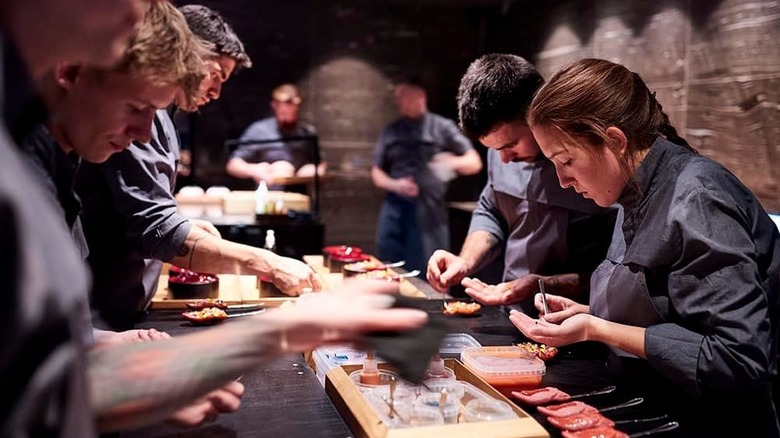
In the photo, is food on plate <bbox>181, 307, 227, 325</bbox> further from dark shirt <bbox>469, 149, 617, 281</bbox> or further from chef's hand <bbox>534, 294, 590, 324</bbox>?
dark shirt <bbox>469, 149, 617, 281</bbox>

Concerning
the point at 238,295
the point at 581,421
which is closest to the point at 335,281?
the point at 238,295

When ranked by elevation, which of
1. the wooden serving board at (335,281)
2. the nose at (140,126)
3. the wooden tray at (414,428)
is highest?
the nose at (140,126)

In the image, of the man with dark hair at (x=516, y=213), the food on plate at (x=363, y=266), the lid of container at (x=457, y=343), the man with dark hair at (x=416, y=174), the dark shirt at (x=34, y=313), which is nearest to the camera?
the dark shirt at (x=34, y=313)

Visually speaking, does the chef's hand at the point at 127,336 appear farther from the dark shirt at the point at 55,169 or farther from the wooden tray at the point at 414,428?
the wooden tray at the point at 414,428

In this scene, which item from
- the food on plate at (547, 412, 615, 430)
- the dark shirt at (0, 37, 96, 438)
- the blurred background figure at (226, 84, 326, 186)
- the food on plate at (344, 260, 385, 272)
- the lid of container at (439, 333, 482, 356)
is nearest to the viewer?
the dark shirt at (0, 37, 96, 438)

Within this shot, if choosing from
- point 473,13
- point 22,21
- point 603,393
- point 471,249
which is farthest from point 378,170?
point 22,21

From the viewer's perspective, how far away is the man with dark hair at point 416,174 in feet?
20.0

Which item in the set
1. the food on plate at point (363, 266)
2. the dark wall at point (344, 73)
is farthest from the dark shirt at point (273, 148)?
the food on plate at point (363, 266)

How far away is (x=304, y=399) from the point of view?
166 cm

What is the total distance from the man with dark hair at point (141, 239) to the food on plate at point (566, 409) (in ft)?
3.94

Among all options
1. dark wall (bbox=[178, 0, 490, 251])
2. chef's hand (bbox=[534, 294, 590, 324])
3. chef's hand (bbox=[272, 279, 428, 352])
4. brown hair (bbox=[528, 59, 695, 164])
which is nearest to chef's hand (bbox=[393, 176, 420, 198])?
dark wall (bbox=[178, 0, 490, 251])

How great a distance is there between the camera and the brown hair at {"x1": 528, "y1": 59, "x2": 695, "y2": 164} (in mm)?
1771

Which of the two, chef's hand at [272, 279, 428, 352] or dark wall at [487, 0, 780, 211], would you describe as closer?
chef's hand at [272, 279, 428, 352]

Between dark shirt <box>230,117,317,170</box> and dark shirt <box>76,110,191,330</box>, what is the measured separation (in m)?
3.57
